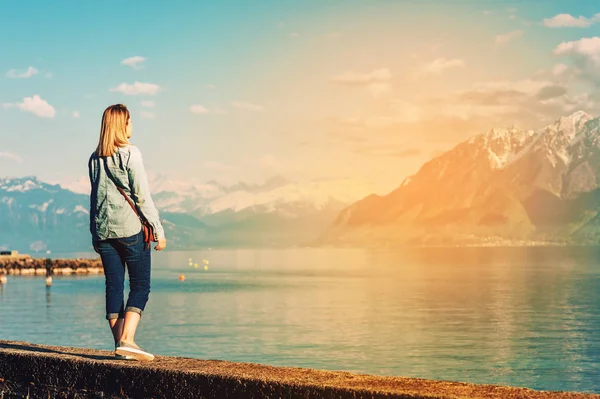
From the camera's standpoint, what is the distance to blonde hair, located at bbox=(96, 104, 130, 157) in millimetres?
9148

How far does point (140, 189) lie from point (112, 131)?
0.68 meters

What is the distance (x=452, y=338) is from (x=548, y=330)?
9.95 metres

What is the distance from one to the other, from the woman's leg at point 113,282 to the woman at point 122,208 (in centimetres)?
1

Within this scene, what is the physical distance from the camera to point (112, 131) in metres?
9.16

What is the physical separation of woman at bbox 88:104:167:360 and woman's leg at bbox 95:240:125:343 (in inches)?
0.4

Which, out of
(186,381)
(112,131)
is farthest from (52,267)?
(186,381)

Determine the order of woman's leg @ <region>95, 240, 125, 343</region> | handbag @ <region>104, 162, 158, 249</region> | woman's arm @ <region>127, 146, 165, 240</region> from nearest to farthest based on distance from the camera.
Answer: woman's arm @ <region>127, 146, 165, 240</region> < handbag @ <region>104, 162, 158, 249</region> < woman's leg @ <region>95, 240, 125, 343</region>

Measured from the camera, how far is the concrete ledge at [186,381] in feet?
24.2

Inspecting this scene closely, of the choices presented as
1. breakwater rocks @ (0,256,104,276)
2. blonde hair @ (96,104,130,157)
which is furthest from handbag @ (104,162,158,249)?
breakwater rocks @ (0,256,104,276)

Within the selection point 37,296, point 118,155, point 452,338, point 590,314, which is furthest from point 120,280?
point 37,296

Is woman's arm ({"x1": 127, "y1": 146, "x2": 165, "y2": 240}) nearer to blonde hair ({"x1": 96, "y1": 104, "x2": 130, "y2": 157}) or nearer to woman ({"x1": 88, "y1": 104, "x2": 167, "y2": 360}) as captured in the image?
woman ({"x1": 88, "y1": 104, "x2": 167, "y2": 360})

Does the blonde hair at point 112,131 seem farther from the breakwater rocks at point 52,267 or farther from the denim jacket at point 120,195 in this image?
the breakwater rocks at point 52,267

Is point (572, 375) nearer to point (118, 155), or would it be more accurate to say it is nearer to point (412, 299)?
point (118, 155)

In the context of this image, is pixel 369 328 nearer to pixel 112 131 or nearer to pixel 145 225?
pixel 145 225
